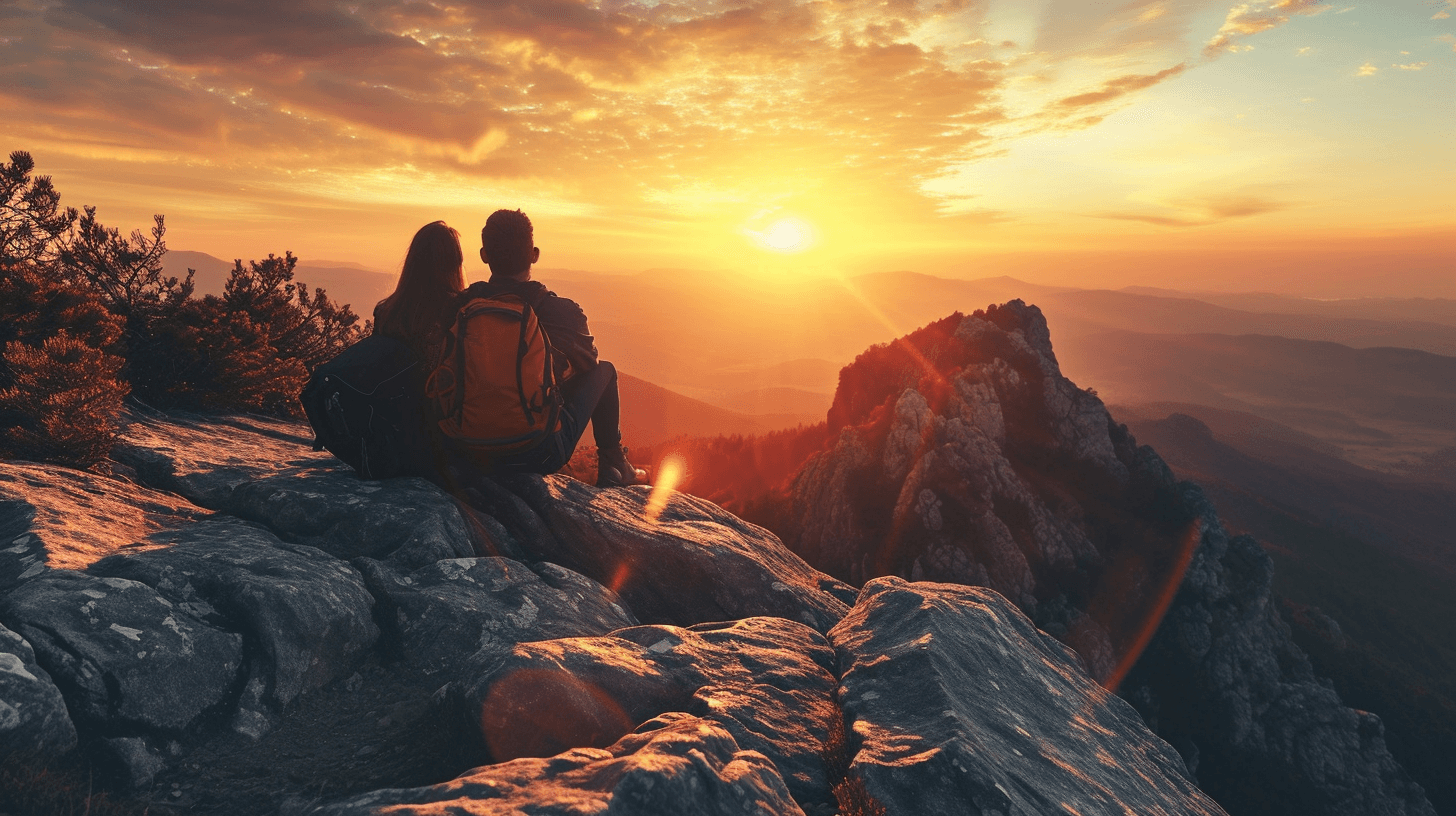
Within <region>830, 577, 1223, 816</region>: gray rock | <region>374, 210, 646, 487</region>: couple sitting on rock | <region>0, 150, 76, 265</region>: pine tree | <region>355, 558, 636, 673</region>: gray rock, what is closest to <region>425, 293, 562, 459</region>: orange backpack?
<region>374, 210, 646, 487</region>: couple sitting on rock

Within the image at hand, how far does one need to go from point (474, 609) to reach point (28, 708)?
3253 mm

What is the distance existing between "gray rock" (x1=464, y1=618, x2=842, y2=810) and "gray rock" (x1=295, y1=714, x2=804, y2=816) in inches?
25.0

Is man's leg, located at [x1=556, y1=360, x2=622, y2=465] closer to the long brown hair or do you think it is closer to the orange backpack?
the orange backpack

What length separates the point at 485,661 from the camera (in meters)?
5.32

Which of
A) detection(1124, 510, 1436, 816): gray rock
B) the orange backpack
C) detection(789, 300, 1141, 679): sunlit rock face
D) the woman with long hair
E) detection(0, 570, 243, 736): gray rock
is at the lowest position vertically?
detection(1124, 510, 1436, 816): gray rock

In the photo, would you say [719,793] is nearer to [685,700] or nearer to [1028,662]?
[685,700]

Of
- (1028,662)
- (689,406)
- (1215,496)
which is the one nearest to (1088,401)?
(1028,662)

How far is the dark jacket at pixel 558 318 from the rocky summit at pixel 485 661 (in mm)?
2009

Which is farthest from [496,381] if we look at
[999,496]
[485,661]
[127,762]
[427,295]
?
[999,496]

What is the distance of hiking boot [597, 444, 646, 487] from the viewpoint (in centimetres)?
1103

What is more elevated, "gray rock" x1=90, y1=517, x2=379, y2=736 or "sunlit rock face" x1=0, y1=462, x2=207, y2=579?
"sunlit rock face" x1=0, y1=462, x2=207, y2=579

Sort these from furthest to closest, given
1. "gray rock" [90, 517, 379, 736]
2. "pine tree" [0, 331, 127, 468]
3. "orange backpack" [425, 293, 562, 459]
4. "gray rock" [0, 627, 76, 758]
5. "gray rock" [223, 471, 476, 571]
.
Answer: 1. "gray rock" [223, 471, 476, 571]
2. "pine tree" [0, 331, 127, 468]
3. "orange backpack" [425, 293, 562, 459]
4. "gray rock" [90, 517, 379, 736]
5. "gray rock" [0, 627, 76, 758]

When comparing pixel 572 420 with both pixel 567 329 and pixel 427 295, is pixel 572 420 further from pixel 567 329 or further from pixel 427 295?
pixel 427 295

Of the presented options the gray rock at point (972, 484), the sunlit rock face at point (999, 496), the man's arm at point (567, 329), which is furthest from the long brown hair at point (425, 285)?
the sunlit rock face at point (999, 496)
